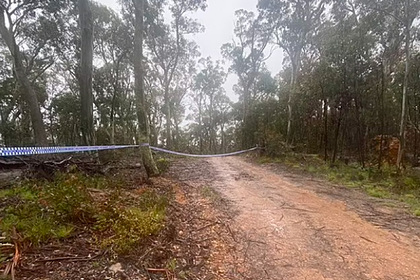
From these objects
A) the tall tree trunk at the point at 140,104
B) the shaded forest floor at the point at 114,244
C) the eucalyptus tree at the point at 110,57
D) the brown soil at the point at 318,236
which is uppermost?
the eucalyptus tree at the point at 110,57

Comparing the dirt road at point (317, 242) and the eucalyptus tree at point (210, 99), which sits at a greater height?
the eucalyptus tree at point (210, 99)

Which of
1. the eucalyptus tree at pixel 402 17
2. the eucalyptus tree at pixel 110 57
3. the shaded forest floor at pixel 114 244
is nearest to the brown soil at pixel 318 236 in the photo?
the shaded forest floor at pixel 114 244

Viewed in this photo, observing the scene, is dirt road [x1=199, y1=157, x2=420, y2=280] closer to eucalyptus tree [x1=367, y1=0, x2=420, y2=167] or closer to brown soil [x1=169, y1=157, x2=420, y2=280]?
brown soil [x1=169, y1=157, x2=420, y2=280]

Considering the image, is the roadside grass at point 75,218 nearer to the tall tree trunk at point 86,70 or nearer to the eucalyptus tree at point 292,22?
the tall tree trunk at point 86,70

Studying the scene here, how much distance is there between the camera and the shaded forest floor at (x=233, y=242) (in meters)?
2.26

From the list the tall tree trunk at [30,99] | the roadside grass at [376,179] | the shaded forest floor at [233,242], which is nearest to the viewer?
the shaded forest floor at [233,242]

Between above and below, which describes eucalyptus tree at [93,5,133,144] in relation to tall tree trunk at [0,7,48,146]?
above

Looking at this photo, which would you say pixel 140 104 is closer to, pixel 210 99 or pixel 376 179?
pixel 376 179

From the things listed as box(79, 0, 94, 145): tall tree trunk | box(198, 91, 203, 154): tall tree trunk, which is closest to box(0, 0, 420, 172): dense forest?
box(79, 0, 94, 145): tall tree trunk

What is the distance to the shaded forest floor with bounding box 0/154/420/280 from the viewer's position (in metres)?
2.26

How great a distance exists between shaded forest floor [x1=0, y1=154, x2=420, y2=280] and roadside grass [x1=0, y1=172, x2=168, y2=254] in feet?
0.07

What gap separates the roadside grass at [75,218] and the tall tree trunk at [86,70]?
412 cm

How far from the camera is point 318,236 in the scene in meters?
3.31

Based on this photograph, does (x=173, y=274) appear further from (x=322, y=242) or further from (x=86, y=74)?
(x=86, y=74)
